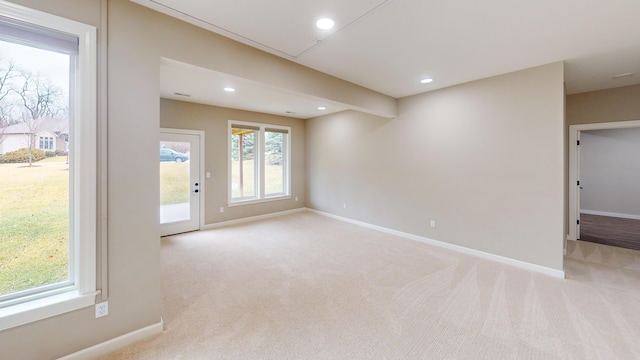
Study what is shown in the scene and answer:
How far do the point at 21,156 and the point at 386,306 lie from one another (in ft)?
10.6

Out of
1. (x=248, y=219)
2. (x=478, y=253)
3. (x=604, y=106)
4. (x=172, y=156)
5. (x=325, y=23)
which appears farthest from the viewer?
(x=248, y=219)

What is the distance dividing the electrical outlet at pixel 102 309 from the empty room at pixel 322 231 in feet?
0.03

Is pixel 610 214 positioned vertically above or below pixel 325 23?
below

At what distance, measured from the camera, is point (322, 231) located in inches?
201

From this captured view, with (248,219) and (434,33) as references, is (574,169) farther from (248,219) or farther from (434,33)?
(248,219)

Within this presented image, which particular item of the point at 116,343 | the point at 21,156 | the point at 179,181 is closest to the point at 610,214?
the point at 116,343

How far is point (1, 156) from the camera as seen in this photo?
66.0 inches

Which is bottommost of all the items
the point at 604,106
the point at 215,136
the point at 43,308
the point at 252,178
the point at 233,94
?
the point at 43,308

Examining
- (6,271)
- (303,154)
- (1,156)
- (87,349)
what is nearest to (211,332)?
(87,349)

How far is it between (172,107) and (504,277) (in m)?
6.06

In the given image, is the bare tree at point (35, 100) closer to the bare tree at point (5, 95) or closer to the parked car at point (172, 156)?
the bare tree at point (5, 95)

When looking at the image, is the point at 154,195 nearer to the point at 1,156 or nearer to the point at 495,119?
the point at 1,156

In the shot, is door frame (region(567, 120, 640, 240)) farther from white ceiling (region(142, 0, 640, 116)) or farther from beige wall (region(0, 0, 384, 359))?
beige wall (region(0, 0, 384, 359))

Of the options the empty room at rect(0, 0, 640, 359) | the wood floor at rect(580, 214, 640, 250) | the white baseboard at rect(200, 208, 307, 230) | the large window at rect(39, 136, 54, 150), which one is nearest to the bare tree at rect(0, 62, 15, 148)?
the empty room at rect(0, 0, 640, 359)
